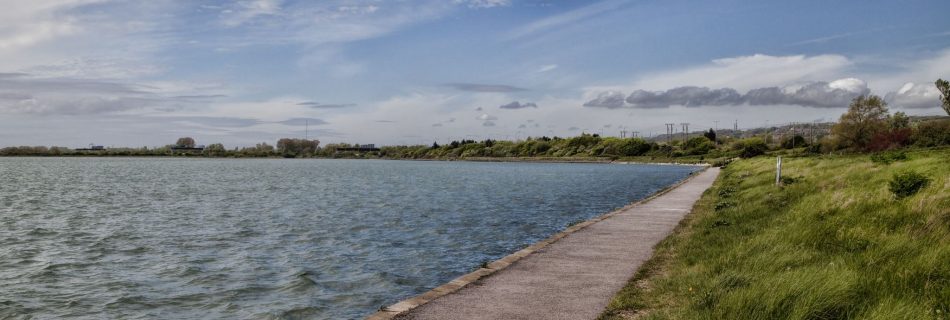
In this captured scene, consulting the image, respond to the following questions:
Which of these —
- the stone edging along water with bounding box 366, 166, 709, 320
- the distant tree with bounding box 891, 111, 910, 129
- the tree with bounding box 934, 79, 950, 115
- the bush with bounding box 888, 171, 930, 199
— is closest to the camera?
the stone edging along water with bounding box 366, 166, 709, 320

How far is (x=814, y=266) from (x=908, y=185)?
29.1 feet

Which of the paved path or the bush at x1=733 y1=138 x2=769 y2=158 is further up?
the bush at x1=733 y1=138 x2=769 y2=158

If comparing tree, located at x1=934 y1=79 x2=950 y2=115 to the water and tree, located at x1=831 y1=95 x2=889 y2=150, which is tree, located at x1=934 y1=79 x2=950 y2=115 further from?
the water

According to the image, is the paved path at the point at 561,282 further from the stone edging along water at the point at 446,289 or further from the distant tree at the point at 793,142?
the distant tree at the point at 793,142

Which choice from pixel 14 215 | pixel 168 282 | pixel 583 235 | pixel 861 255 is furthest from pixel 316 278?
pixel 14 215

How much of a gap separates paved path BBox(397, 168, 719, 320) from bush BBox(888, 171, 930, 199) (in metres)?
5.74

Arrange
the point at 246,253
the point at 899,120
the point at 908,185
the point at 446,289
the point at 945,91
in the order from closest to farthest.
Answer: the point at 446,289 < the point at 908,185 < the point at 246,253 < the point at 945,91 < the point at 899,120

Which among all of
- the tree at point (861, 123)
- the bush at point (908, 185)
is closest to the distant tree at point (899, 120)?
the tree at point (861, 123)

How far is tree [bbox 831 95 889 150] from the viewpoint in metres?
82.8

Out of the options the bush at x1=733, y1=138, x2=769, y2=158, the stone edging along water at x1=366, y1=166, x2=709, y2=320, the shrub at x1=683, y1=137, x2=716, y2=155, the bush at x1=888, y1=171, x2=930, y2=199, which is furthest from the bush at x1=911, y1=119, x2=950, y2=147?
the shrub at x1=683, y1=137, x2=716, y2=155

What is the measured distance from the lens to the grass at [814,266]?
7.34 m

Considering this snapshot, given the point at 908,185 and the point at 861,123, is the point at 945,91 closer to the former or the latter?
the point at 861,123

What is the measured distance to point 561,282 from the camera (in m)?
10.7

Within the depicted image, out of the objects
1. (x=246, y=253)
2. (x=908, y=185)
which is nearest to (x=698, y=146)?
(x=908, y=185)
